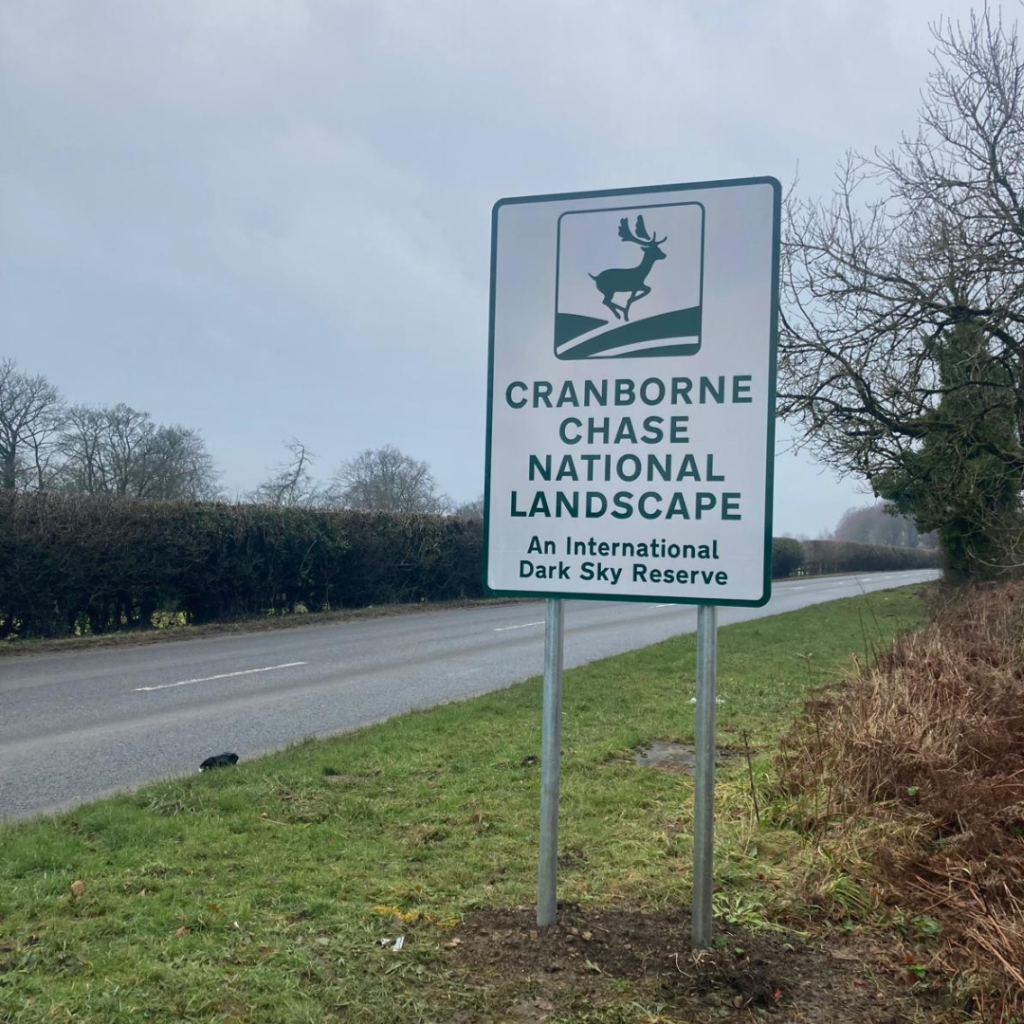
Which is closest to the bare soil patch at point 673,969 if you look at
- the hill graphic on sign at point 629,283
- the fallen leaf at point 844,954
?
the fallen leaf at point 844,954

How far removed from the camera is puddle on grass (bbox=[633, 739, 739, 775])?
6.24 m

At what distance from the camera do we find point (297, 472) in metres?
40.1

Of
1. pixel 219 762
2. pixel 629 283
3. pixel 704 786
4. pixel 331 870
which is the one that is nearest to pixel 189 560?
pixel 219 762

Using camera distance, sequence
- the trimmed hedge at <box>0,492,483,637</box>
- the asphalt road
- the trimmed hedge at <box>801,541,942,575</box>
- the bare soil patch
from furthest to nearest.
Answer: the trimmed hedge at <box>801,541,942,575</box> → the trimmed hedge at <box>0,492,483,637</box> → the asphalt road → the bare soil patch

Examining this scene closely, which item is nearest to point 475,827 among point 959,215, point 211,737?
point 211,737

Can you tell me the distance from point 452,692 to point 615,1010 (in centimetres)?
764

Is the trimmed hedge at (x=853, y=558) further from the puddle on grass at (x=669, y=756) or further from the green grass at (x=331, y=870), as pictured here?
the green grass at (x=331, y=870)

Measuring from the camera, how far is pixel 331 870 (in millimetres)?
4070

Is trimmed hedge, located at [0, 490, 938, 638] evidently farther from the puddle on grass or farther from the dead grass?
the dead grass

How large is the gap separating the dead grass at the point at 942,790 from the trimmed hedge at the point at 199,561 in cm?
1339

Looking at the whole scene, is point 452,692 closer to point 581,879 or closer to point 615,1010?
point 581,879

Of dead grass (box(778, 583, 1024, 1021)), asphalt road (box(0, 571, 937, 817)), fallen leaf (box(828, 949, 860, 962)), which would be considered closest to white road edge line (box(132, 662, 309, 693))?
asphalt road (box(0, 571, 937, 817))

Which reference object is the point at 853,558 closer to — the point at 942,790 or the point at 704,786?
the point at 942,790

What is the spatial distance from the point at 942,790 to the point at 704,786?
5.78 ft
